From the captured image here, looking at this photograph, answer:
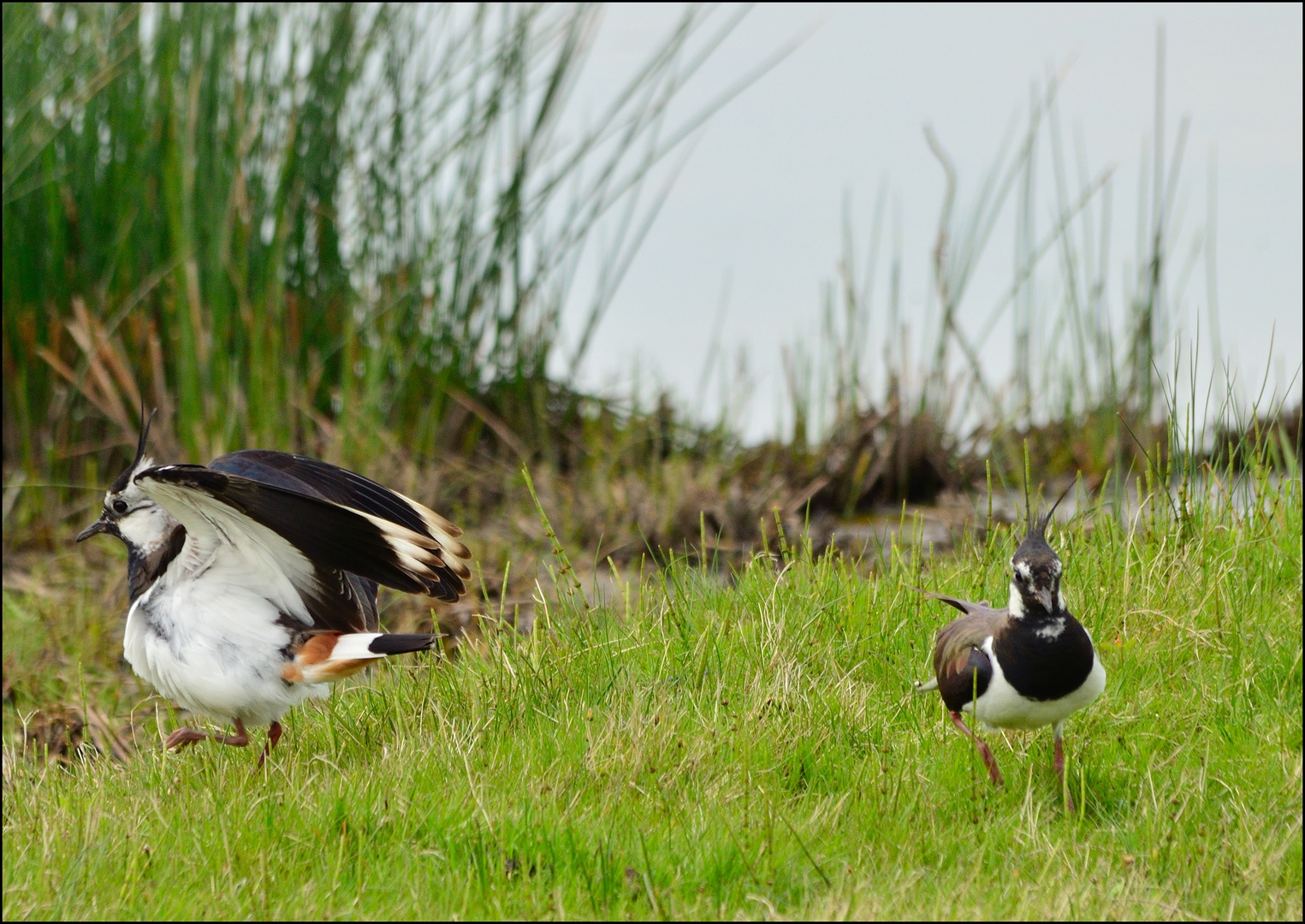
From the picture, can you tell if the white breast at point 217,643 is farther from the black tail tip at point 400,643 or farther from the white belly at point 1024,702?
the white belly at point 1024,702

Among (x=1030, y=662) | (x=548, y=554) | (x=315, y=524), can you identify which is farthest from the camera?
(x=548, y=554)

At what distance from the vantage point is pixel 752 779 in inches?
133

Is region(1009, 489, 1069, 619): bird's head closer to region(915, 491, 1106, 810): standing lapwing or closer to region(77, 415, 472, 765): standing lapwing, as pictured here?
region(915, 491, 1106, 810): standing lapwing

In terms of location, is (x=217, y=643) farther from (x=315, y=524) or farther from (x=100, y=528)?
(x=100, y=528)

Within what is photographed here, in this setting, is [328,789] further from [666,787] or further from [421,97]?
[421,97]

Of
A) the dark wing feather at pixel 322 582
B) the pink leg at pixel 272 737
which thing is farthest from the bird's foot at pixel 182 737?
the dark wing feather at pixel 322 582

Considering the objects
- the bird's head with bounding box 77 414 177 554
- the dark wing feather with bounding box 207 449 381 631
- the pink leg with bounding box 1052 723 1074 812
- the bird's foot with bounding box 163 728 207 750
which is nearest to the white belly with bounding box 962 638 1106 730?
the pink leg with bounding box 1052 723 1074 812

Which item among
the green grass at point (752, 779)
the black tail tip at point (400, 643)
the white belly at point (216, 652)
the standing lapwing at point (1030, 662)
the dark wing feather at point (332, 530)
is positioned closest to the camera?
the green grass at point (752, 779)

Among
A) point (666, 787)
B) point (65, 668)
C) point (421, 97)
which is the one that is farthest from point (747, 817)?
point (421, 97)

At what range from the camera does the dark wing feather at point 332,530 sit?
3.64 meters

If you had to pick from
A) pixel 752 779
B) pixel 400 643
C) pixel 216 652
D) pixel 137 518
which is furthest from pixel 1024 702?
pixel 137 518

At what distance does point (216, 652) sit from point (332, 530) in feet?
2.19

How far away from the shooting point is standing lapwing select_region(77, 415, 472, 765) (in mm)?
3725

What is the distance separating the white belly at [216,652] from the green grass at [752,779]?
164 millimetres
